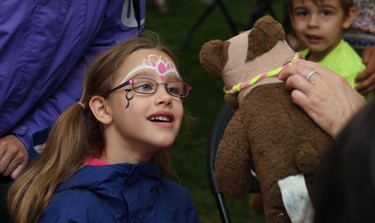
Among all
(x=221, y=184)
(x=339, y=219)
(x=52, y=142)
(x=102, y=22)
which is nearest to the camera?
(x=339, y=219)

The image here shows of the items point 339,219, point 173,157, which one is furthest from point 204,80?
point 339,219

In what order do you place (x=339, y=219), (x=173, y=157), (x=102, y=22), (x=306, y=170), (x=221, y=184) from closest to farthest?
1. (x=339, y=219)
2. (x=306, y=170)
3. (x=221, y=184)
4. (x=102, y=22)
5. (x=173, y=157)

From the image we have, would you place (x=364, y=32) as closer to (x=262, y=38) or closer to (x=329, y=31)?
(x=329, y=31)

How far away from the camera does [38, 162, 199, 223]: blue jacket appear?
2.07 m

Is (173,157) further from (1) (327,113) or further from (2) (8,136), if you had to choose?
(1) (327,113)

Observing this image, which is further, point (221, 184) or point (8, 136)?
point (8, 136)

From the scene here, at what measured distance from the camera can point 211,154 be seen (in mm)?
2637

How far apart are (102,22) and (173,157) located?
8.44ft

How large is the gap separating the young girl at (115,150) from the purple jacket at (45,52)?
111 mm

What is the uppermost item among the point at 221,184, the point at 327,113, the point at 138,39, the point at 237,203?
the point at 138,39

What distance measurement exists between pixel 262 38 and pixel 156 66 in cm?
39

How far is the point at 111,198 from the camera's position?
6.92 feet

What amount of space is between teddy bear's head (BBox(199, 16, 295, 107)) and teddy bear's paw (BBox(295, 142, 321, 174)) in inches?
11.0

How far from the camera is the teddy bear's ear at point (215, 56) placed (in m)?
2.02
